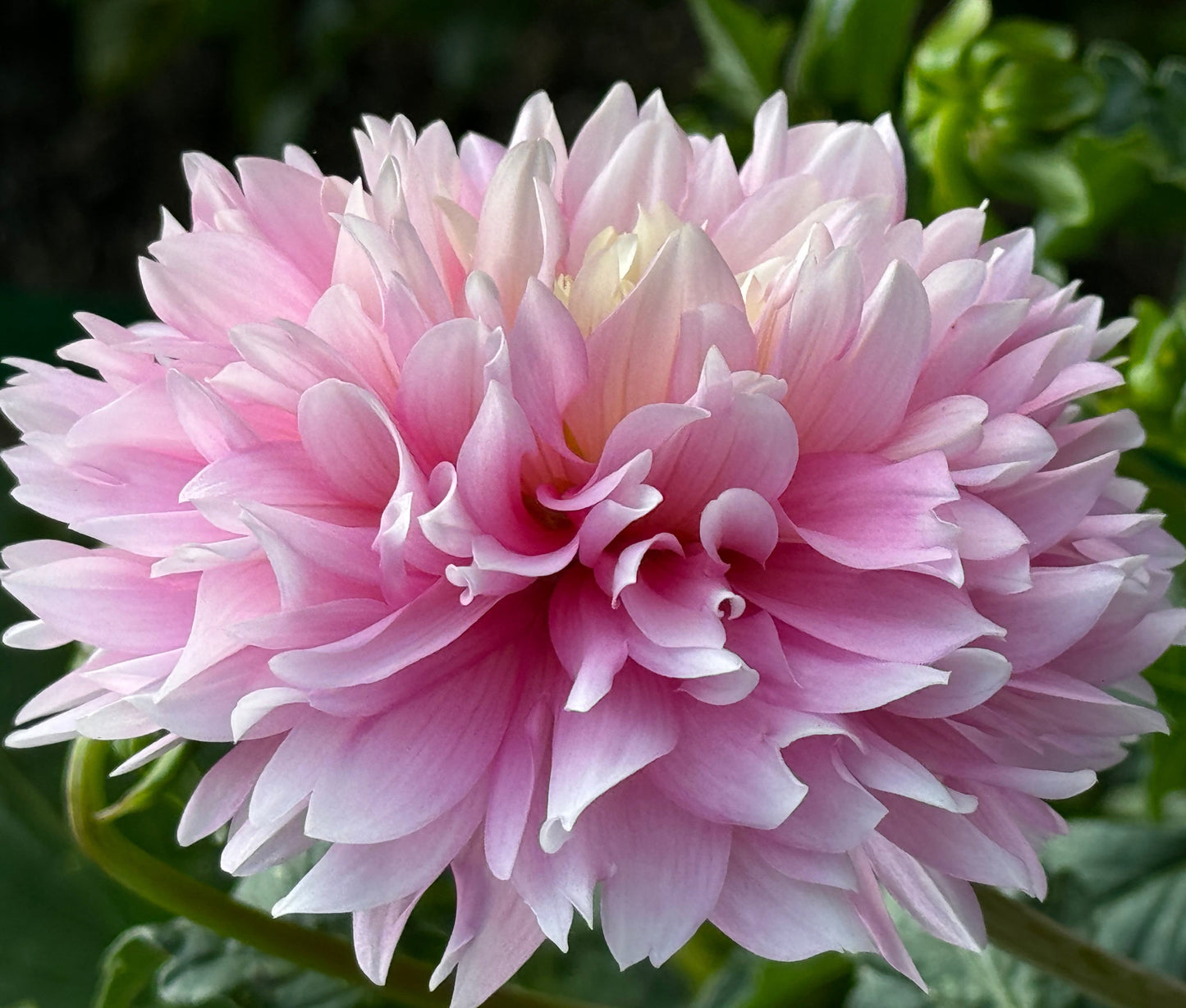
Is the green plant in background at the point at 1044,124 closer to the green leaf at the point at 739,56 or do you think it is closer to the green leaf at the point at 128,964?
the green leaf at the point at 739,56

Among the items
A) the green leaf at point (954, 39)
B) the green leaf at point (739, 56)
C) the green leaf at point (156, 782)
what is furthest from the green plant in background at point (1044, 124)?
the green leaf at point (156, 782)

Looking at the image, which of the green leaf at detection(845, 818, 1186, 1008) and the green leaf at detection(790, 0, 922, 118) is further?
the green leaf at detection(790, 0, 922, 118)

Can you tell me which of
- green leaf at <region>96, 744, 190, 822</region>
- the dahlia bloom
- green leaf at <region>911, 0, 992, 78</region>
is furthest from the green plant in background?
green leaf at <region>96, 744, 190, 822</region>

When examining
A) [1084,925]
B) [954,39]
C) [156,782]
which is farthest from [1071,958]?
[954,39]

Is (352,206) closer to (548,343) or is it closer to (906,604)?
(548,343)

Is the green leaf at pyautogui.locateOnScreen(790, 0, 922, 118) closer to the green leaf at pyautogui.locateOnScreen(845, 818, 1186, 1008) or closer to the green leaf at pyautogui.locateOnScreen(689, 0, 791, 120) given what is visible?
the green leaf at pyautogui.locateOnScreen(689, 0, 791, 120)

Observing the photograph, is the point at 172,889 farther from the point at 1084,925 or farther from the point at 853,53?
the point at 853,53
